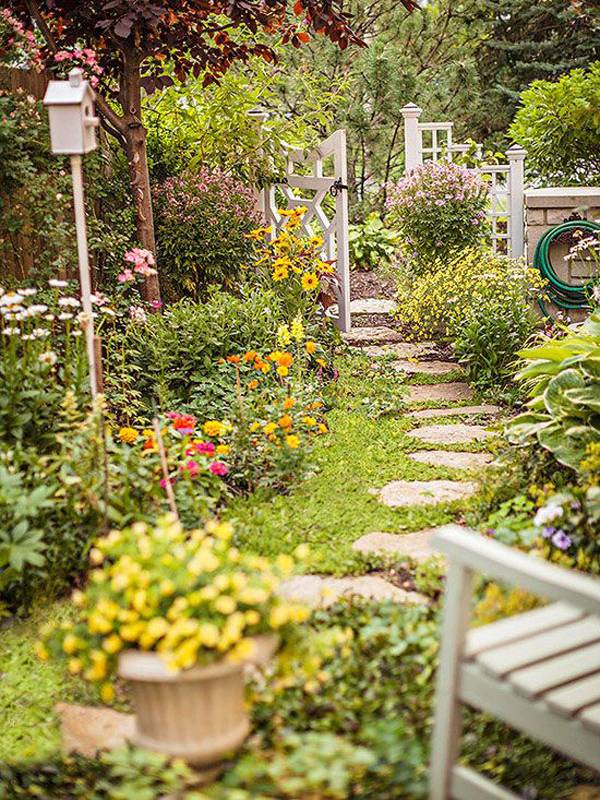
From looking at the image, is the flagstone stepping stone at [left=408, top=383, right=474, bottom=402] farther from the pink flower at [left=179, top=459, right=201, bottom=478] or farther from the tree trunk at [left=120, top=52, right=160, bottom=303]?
the pink flower at [left=179, top=459, right=201, bottom=478]

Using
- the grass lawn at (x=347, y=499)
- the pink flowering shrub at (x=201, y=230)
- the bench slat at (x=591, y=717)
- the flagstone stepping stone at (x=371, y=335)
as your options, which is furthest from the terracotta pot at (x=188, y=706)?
the flagstone stepping stone at (x=371, y=335)

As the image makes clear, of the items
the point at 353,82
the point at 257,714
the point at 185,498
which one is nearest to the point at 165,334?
the point at 185,498

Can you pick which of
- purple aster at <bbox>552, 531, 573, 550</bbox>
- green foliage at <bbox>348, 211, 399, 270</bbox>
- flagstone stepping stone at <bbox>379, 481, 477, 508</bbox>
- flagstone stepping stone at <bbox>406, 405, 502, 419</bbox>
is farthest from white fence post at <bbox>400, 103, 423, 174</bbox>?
purple aster at <bbox>552, 531, 573, 550</bbox>

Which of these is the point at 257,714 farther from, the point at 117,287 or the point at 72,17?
the point at 72,17

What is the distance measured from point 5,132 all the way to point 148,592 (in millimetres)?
3136

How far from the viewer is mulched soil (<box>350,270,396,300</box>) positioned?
9.48 meters

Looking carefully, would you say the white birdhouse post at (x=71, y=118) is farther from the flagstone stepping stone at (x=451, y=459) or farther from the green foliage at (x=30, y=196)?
the flagstone stepping stone at (x=451, y=459)

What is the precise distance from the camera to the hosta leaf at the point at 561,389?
398cm

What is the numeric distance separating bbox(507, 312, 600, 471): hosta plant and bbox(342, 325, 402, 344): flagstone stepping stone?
9.77 ft

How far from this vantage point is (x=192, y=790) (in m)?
2.13

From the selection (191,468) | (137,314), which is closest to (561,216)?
(137,314)

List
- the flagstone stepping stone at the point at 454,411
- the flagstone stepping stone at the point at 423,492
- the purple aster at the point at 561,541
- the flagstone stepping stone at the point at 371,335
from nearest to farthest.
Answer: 1. the purple aster at the point at 561,541
2. the flagstone stepping stone at the point at 423,492
3. the flagstone stepping stone at the point at 454,411
4. the flagstone stepping stone at the point at 371,335

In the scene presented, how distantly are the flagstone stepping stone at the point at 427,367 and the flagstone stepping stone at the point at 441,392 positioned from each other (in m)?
0.28

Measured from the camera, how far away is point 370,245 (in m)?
10.5
